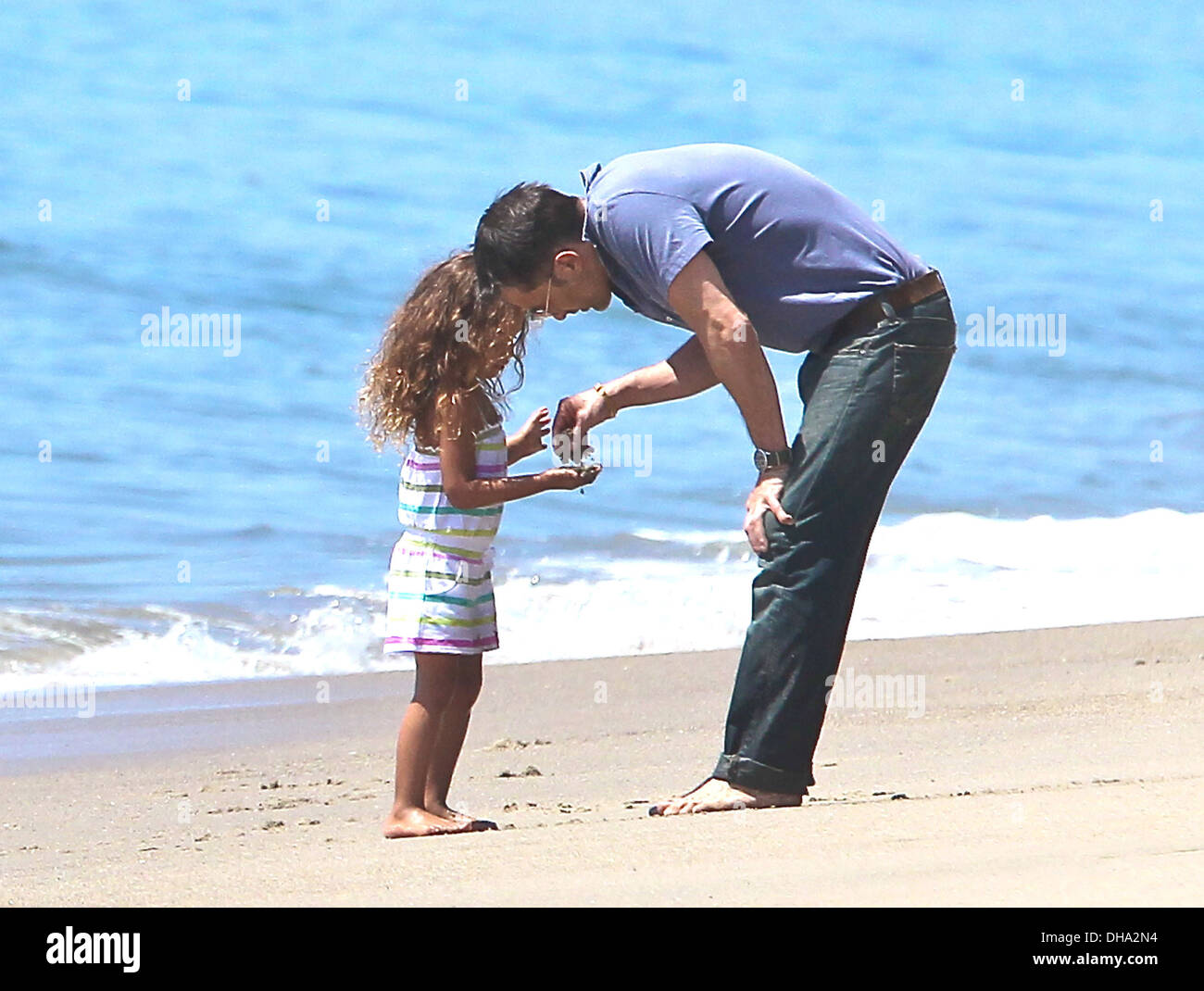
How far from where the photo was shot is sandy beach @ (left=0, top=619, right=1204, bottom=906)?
9.17 ft

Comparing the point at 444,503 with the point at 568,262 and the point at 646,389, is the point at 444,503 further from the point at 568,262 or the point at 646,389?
the point at 568,262

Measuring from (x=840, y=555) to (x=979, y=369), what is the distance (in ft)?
31.4

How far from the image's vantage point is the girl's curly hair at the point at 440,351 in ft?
12.1

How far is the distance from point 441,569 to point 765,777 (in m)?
0.84

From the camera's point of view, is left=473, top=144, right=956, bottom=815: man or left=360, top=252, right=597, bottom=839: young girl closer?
left=473, top=144, right=956, bottom=815: man

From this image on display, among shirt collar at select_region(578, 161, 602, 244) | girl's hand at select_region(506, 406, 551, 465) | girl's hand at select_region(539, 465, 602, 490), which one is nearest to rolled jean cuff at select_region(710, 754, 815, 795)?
girl's hand at select_region(539, 465, 602, 490)

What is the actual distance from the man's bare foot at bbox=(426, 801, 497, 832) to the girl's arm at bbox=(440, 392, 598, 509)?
0.66m

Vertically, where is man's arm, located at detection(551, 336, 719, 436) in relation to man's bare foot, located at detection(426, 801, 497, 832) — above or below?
above

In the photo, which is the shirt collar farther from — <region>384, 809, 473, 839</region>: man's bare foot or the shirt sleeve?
<region>384, 809, 473, 839</region>: man's bare foot

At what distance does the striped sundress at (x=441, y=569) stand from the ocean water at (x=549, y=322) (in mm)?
2403

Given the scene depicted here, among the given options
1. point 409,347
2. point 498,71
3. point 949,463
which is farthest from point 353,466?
point 498,71

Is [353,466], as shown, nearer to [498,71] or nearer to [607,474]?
[607,474]

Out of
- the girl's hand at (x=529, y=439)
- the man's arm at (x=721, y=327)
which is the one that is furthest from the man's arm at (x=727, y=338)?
the girl's hand at (x=529, y=439)

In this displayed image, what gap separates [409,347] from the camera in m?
3.76
